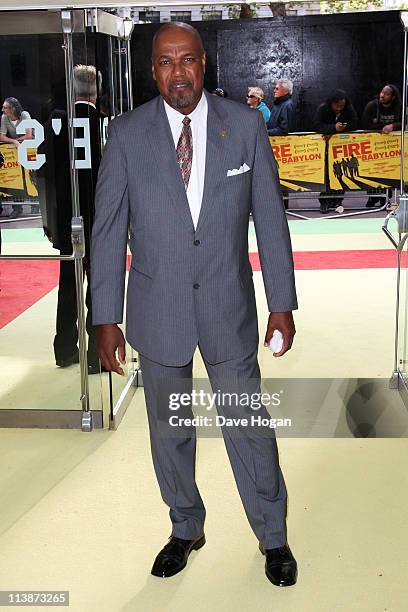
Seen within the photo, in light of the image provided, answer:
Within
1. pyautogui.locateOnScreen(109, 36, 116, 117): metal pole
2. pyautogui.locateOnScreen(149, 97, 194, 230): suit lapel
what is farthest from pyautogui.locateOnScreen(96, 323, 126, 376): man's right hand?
pyautogui.locateOnScreen(109, 36, 116, 117): metal pole

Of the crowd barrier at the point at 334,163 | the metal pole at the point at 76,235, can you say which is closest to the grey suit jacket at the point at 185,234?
the metal pole at the point at 76,235

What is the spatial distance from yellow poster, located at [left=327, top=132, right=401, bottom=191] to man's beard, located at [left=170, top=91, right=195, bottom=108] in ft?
30.8

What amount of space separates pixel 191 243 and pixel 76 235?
158 cm

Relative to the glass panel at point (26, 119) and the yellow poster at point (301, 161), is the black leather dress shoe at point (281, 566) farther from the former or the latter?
the yellow poster at point (301, 161)

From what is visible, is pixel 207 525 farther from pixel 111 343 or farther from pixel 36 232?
pixel 36 232

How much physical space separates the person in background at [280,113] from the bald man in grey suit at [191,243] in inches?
370

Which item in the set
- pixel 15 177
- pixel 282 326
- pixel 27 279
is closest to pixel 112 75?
pixel 15 177

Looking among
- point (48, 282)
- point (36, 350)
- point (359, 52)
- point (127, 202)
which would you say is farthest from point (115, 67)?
point (359, 52)

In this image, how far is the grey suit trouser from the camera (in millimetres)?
2974

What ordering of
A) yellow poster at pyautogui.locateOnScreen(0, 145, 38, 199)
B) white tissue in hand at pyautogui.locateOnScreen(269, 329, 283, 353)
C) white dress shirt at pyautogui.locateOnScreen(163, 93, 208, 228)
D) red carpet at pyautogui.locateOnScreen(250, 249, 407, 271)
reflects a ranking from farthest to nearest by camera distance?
red carpet at pyautogui.locateOnScreen(250, 249, 407, 271)
yellow poster at pyautogui.locateOnScreen(0, 145, 38, 199)
white tissue in hand at pyautogui.locateOnScreen(269, 329, 283, 353)
white dress shirt at pyautogui.locateOnScreen(163, 93, 208, 228)

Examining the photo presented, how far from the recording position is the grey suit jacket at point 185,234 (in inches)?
112

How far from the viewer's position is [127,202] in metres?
2.89

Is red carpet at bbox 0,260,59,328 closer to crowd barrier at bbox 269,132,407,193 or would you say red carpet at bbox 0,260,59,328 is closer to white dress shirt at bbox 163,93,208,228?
white dress shirt at bbox 163,93,208,228

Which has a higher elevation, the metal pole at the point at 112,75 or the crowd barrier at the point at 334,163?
the metal pole at the point at 112,75
